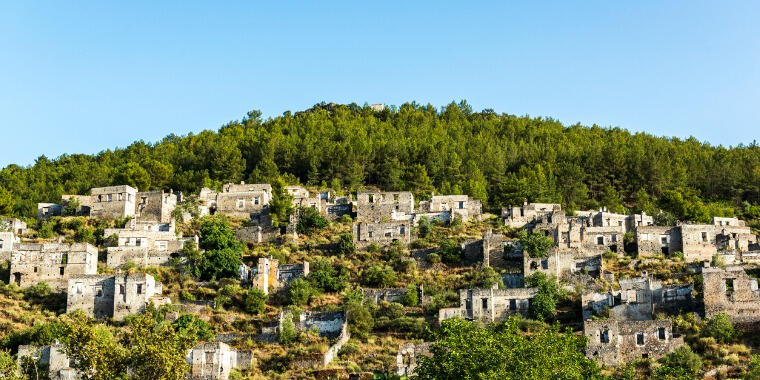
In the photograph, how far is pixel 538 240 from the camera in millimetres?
71062

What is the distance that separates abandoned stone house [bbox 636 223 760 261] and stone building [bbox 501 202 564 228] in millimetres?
8294

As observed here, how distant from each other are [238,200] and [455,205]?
1699cm

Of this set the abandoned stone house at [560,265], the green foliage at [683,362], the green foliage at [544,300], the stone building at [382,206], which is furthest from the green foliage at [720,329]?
the stone building at [382,206]

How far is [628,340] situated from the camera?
185 ft

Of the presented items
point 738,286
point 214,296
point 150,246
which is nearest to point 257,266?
point 214,296

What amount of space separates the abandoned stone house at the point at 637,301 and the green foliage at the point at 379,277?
43.6 ft

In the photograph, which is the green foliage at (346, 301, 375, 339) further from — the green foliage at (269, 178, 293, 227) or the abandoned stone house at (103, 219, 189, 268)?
the green foliage at (269, 178, 293, 227)

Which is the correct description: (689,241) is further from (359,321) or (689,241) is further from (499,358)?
(499,358)

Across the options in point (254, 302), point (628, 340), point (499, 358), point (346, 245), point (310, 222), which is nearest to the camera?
point (499, 358)

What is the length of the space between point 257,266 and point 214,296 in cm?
363

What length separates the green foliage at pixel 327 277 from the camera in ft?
224

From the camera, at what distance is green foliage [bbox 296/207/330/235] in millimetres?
79688

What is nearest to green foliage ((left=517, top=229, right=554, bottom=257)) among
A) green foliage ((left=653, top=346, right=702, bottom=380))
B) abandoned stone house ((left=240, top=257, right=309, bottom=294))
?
abandoned stone house ((left=240, top=257, right=309, bottom=294))

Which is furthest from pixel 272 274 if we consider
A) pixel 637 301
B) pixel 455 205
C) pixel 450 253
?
pixel 637 301
